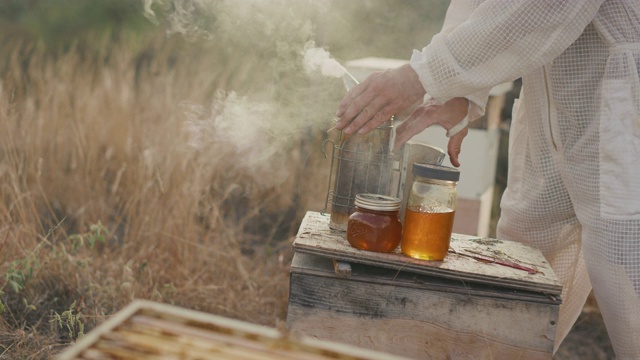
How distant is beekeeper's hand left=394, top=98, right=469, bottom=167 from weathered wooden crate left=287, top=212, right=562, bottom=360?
0.34 metres

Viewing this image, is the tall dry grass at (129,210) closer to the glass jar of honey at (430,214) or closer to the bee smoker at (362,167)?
the bee smoker at (362,167)

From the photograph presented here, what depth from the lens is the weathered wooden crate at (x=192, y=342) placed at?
917 millimetres

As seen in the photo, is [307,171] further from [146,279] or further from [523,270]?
[523,270]

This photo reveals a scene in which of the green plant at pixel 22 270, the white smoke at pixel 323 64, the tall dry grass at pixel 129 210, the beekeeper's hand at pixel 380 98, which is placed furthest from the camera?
the tall dry grass at pixel 129 210

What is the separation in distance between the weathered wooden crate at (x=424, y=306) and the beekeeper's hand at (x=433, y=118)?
1.13 feet

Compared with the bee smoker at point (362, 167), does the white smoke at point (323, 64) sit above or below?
above

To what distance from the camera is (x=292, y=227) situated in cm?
384

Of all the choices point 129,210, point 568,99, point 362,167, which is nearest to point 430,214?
point 362,167

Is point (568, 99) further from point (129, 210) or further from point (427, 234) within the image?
point (129, 210)

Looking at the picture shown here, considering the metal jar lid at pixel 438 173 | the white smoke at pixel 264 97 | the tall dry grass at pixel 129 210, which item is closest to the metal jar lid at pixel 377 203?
the metal jar lid at pixel 438 173

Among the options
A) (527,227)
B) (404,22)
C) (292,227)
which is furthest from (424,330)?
(404,22)

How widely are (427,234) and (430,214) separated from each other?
52mm

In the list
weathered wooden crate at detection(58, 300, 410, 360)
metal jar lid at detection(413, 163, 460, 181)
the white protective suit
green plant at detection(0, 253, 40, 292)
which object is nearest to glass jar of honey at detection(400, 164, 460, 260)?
metal jar lid at detection(413, 163, 460, 181)

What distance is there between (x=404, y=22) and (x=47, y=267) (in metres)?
3.62
